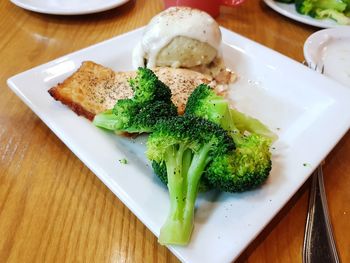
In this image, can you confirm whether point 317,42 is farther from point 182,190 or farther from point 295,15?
point 182,190

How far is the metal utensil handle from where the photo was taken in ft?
2.68

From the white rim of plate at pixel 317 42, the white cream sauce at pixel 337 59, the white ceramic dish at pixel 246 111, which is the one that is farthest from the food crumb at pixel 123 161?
the white cream sauce at pixel 337 59

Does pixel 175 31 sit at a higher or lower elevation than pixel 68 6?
higher

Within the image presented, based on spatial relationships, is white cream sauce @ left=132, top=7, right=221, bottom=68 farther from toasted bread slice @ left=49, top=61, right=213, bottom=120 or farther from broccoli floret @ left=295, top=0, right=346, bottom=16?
broccoli floret @ left=295, top=0, right=346, bottom=16

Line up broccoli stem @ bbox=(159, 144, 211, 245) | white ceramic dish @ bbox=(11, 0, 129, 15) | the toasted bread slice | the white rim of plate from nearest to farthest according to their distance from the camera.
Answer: broccoli stem @ bbox=(159, 144, 211, 245) → the toasted bread slice → the white rim of plate → white ceramic dish @ bbox=(11, 0, 129, 15)

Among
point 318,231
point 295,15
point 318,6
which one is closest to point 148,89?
point 318,231

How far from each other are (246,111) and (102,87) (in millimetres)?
527

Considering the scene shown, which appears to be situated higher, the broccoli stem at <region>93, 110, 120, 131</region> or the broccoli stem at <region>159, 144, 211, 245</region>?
the broccoli stem at <region>159, 144, 211, 245</region>

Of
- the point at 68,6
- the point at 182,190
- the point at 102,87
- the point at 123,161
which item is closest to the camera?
the point at 182,190

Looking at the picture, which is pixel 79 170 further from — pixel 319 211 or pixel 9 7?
pixel 9 7

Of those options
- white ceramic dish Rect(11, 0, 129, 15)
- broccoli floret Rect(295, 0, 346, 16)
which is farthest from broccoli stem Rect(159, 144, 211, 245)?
broccoli floret Rect(295, 0, 346, 16)

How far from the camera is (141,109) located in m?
1.03

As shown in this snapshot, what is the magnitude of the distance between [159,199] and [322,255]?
15.7 inches

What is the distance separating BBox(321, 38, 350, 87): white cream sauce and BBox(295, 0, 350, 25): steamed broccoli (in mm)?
270
